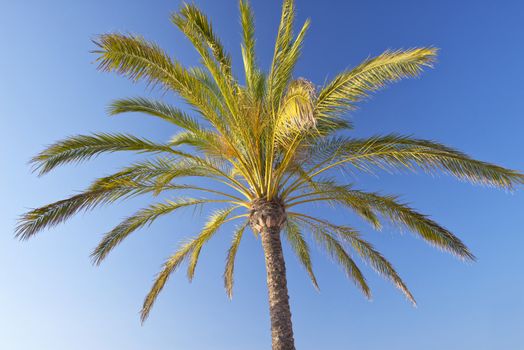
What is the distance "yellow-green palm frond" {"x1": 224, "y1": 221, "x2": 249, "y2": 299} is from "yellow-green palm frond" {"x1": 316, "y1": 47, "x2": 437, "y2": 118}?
4.72 meters

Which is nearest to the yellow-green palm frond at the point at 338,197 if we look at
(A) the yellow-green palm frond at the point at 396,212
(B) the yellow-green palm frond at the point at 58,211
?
(A) the yellow-green palm frond at the point at 396,212

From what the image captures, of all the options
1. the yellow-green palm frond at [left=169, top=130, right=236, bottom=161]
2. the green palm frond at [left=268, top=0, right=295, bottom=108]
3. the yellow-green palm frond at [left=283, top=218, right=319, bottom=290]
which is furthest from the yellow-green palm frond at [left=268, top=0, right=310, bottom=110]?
the yellow-green palm frond at [left=283, top=218, right=319, bottom=290]

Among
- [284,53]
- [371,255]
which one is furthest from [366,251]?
→ [284,53]

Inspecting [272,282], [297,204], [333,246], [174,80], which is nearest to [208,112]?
[174,80]

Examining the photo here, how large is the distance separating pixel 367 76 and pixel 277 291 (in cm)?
475

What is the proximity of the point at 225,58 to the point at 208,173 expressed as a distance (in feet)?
8.67

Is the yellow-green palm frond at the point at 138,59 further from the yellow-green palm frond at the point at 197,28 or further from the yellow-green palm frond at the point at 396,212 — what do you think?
the yellow-green palm frond at the point at 396,212

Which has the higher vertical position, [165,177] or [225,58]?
[225,58]

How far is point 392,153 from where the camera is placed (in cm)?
956

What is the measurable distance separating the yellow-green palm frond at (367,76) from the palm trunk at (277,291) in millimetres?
3012

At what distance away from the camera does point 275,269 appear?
392 inches

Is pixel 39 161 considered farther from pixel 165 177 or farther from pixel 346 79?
pixel 346 79

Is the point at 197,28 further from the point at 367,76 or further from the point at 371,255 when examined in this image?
the point at 371,255

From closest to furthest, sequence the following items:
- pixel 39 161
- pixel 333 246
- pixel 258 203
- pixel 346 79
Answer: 1. pixel 346 79
2. pixel 39 161
3. pixel 258 203
4. pixel 333 246
